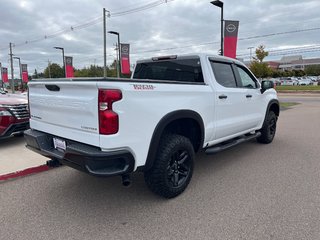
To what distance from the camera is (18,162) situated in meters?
4.86

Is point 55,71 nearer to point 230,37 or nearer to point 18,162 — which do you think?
point 230,37

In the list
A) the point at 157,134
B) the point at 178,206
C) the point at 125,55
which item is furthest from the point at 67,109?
the point at 125,55

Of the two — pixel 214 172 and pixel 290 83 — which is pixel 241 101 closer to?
pixel 214 172

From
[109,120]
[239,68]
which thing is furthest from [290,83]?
[109,120]

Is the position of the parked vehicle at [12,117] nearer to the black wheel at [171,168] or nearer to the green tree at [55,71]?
the black wheel at [171,168]

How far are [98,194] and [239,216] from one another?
1898mm

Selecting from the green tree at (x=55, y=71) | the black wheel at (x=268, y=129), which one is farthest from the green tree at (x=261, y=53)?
the green tree at (x=55, y=71)

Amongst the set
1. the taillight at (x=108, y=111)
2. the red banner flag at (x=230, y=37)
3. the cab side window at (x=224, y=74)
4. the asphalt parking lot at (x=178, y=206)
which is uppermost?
the red banner flag at (x=230, y=37)

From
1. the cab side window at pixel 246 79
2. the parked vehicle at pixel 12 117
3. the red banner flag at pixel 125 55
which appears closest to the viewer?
the cab side window at pixel 246 79

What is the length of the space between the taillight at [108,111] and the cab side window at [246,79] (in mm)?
3168

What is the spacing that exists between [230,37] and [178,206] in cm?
1094

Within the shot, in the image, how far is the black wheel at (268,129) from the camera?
19.6ft

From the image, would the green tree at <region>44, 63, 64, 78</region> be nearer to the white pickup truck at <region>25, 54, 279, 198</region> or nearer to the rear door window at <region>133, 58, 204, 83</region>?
the rear door window at <region>133, 58, 204, 83</region>

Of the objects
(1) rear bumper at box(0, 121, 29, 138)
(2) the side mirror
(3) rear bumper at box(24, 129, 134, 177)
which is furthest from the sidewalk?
(2) the side mirror
